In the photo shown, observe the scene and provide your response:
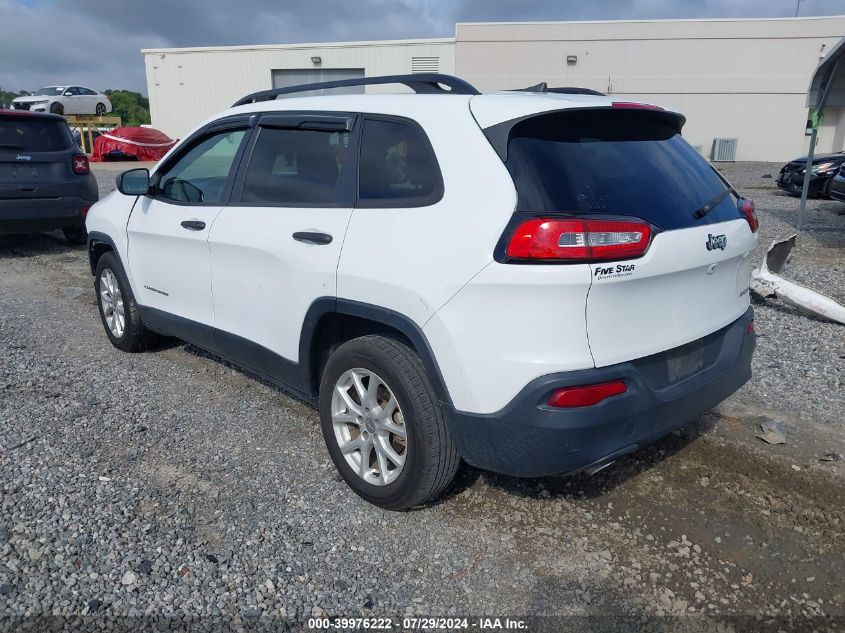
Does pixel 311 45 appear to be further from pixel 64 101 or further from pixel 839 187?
pixel 839 187

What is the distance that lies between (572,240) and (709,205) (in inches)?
37.1

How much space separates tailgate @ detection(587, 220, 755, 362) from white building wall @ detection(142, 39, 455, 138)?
90.0ft

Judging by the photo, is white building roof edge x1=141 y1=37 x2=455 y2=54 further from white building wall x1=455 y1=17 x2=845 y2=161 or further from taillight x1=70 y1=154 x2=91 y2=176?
taillight x1=70 y1=154 x2=91 y2=176

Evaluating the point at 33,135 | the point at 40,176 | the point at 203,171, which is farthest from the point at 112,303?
the point at 33,135

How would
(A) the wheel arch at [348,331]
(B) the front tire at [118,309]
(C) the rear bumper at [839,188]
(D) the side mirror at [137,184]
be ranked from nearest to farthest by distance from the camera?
1. (A) the wheel arch at [348,331]
2. (D) the side mirror at [137,184]
3. (B) the front tire at [118,309]
4. (C) the rear bumper at [839,188]

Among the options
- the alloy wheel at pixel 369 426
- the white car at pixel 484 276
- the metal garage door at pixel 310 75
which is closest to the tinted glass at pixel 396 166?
the white car at pixel 484 276

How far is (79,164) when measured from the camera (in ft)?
29.3

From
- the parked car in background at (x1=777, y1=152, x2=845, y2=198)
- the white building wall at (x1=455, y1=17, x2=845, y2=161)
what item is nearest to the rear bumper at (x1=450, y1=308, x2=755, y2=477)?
the parked car in background at (x1=777, y1=152, x2=845, y2=198)

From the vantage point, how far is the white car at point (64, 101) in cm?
2833

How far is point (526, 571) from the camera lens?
278 cm

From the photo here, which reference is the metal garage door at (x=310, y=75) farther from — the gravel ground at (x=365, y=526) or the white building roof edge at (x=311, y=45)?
the gravel ground at (x=365, y=526)

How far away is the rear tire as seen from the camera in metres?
9.81

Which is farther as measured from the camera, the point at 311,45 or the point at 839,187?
the point at 311,45

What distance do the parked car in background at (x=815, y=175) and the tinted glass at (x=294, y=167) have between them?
1349cm
